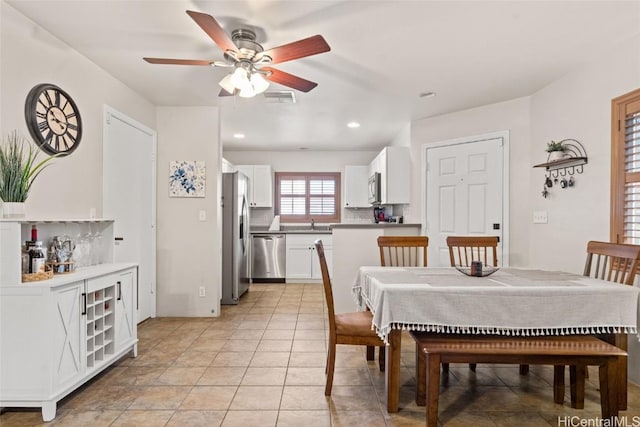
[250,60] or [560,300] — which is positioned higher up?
[250,60]

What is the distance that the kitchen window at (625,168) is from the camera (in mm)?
2502

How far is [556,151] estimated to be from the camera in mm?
3172

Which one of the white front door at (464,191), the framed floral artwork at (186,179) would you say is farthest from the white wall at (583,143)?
the framed floral artwork at (186,179)

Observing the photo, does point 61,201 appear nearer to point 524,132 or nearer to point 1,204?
point 1,204

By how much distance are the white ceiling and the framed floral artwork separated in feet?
2.29

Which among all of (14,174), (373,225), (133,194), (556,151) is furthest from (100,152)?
(556,151)

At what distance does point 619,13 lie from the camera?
2.20 m

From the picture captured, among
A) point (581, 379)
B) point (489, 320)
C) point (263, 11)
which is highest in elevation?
point (263, 11)

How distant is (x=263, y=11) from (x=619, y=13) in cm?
218

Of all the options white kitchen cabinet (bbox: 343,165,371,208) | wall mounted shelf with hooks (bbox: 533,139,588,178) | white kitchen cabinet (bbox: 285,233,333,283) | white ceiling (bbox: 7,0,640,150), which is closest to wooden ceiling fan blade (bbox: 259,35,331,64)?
white ceiling (bbox: 7,0,640,150)

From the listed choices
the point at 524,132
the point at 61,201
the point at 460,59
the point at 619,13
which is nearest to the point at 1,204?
the point at 61,201

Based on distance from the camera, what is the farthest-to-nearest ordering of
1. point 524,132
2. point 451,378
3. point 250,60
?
point 524,132, point 451,378, point 250,60

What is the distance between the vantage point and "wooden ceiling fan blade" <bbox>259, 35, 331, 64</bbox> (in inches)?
77.0

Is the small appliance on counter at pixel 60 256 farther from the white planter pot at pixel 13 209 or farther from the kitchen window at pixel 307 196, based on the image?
the kitchen window at pixel 307 196
